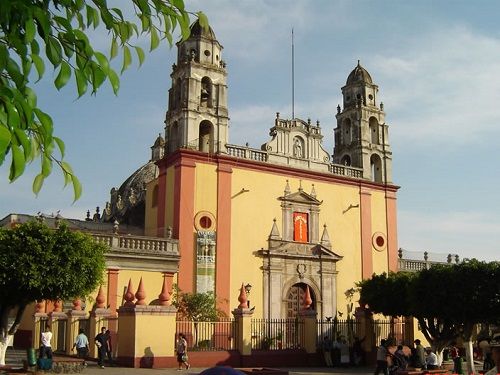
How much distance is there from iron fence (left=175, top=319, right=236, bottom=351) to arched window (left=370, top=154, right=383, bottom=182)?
14.2 m

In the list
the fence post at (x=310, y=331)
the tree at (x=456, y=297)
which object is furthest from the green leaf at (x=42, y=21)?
the fence post at (x=310, y=331)

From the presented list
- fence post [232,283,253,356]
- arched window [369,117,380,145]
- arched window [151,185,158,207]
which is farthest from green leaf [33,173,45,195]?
arched window [369,117,380,145]

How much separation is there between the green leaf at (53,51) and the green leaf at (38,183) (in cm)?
64

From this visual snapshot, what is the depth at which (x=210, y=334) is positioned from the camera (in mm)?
22703

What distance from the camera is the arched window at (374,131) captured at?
112 ft

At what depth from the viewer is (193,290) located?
86.5 ft

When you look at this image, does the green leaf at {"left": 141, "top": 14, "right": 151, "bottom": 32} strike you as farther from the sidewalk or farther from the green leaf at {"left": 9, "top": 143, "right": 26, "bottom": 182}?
the sidewalk

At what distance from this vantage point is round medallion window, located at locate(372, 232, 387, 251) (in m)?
31.9

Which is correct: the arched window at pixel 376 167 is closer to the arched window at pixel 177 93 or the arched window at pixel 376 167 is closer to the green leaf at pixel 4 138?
the arched window at pixel 177 93

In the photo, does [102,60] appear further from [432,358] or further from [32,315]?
[32,315]

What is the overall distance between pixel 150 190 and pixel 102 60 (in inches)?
1083

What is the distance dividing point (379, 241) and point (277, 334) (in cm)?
990

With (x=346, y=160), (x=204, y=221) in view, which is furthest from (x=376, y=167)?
(x=204, y=221)

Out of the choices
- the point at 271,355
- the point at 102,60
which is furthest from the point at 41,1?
the point at 271,355
